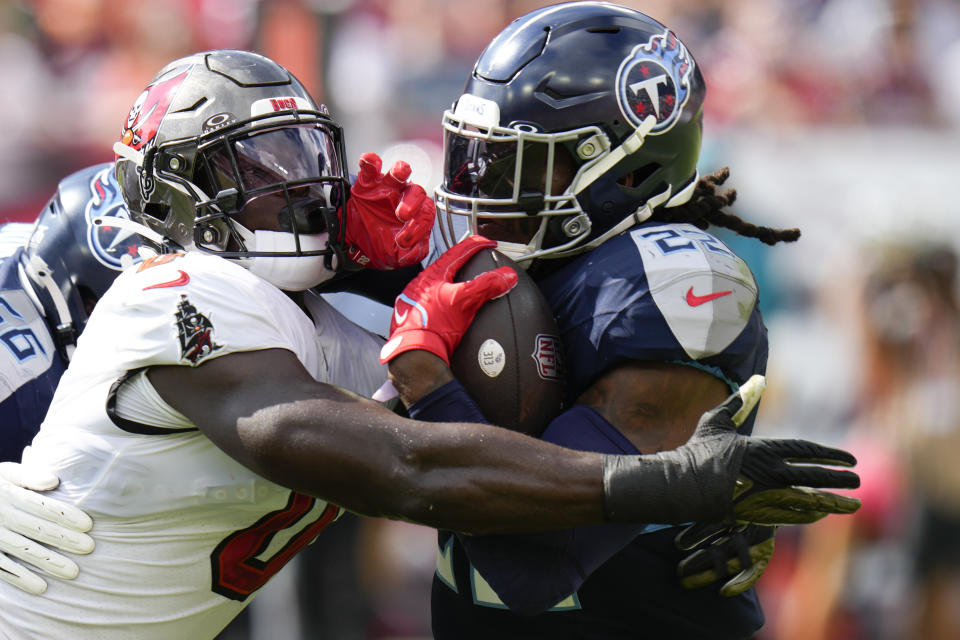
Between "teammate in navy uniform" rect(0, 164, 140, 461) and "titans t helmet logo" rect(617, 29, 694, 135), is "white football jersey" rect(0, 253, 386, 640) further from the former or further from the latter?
"titans t helmet logo" rect(617, 29, 694, 135)

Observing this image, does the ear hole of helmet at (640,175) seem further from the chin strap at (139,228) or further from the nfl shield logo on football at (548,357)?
the chin strap at (139,228)

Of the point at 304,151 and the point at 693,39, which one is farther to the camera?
the point at 693,39

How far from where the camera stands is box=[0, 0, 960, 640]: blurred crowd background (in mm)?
5105

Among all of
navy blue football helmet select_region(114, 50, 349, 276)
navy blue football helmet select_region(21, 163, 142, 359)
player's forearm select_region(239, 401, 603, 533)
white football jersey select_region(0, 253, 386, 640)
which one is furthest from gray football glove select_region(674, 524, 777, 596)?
navy blue football helmet select_region(21, 163, 142, 359)

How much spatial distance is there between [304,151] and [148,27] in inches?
204

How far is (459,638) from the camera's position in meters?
3.09

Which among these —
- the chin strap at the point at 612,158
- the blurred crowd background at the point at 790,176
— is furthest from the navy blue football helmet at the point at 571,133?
the blurred crowd background at the point at 790,176

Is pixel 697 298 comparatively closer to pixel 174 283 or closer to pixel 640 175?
pixel 640 175

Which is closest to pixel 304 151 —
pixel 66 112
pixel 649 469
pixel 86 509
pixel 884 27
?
pixel 86 509

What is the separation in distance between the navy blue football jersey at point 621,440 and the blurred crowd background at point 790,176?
2232mm

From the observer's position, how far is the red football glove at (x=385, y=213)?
287 cm

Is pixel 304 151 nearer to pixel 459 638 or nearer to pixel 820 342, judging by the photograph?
pixel 459 638

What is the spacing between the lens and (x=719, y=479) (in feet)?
7.56

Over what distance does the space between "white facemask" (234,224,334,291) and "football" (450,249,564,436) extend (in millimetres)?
386
